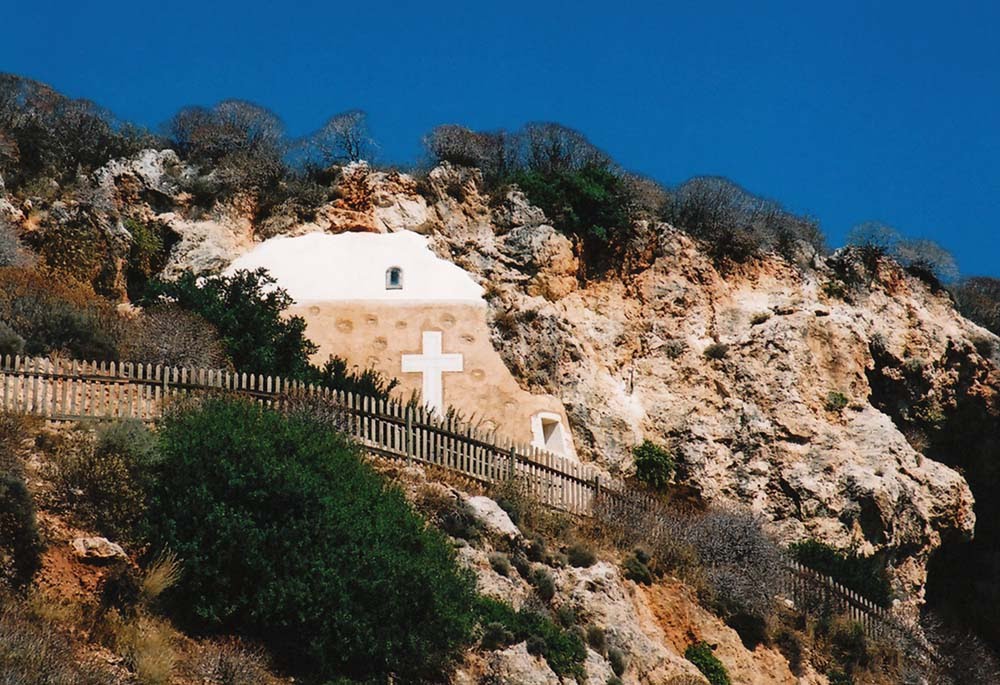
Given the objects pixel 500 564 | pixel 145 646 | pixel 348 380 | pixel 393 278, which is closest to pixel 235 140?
pixel 393 278

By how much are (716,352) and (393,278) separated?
671cm

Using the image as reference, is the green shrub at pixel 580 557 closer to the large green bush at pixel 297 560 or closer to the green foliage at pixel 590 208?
the large green bush at pixel 297 560

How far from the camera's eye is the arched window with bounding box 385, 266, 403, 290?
32134mm

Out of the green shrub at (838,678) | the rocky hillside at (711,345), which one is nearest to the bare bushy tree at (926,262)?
the rocky hillside at (711,345)

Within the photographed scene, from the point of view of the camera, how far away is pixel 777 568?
88.2ft

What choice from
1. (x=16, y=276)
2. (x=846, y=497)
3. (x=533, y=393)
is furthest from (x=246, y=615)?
(x=846, y=497)

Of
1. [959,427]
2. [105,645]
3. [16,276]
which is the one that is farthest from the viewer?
[959,427]

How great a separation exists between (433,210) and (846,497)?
Answer: 10492mm

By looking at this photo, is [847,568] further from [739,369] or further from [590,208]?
[590,208]

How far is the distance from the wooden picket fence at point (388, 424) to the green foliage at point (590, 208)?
6664 millimetres

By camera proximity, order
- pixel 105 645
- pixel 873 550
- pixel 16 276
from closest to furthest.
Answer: pixel 105 645 < pixel 16 276 < pixel 873 550

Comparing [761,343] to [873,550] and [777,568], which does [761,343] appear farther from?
[777,568]

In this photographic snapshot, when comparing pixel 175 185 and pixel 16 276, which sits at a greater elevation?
pixel 175 185

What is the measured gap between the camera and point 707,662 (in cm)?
2447
